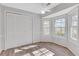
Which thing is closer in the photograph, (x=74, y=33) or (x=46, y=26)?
(x=46, y=26)

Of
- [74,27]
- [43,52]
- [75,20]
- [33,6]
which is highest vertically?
[33,6]

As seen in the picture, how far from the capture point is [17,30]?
3.76ft

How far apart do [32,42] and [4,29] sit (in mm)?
433

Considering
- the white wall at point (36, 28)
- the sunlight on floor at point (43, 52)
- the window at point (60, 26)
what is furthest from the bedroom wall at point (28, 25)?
the window at point (60, 26)

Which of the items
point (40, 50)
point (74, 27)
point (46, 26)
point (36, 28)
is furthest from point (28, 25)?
point (74, 27)

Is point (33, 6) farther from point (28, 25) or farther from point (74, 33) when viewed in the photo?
point (74, 33)

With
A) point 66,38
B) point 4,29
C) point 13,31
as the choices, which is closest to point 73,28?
point 66,38

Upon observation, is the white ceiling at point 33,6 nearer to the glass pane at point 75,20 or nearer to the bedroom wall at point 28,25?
the bedroom wall at point 28,25

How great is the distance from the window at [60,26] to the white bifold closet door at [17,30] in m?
0.39

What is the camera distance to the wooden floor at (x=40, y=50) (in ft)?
3.66

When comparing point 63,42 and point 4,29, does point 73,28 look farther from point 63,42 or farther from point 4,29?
point 4,29

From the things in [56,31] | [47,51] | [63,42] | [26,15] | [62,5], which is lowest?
[47,51]

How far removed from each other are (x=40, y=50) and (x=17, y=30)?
1.44 feet

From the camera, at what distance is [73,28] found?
146 centimetres
